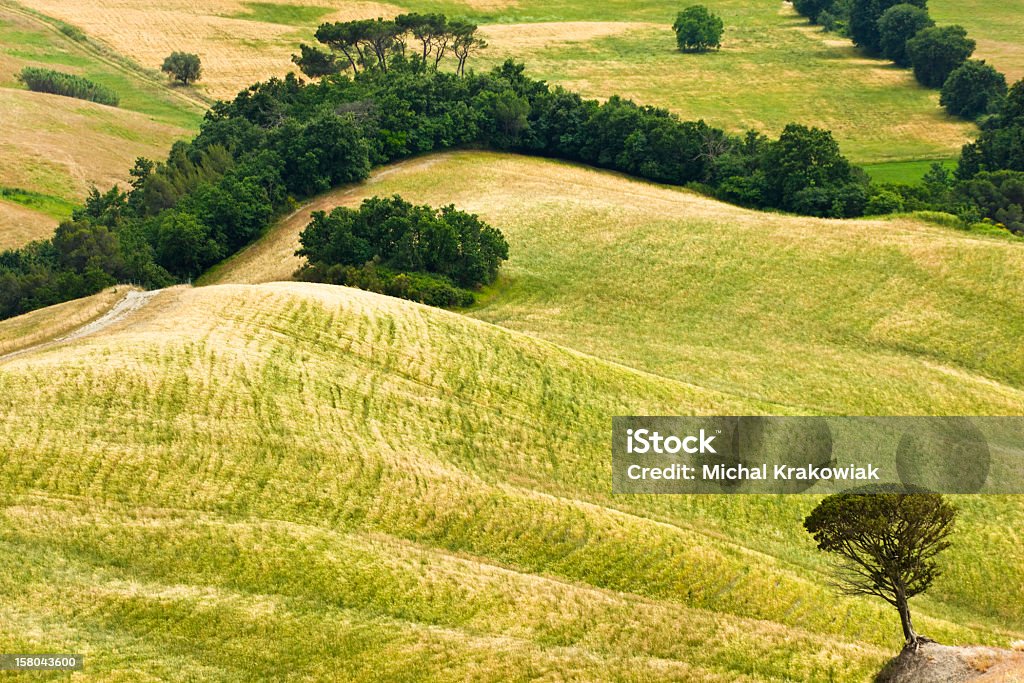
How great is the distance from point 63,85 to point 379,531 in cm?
14871

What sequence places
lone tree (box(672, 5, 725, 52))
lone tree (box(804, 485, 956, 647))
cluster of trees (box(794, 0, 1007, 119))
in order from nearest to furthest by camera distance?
lone tree (box(804, 485, 956, 647)), cluster of trees (box(794, 0, 1007, 119)), lone tree (box(672, 5, 725, 52))

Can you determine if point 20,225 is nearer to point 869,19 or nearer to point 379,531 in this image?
point 379,531

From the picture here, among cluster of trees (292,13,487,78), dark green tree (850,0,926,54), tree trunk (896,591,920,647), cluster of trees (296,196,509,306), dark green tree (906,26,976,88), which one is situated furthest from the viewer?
dark green tree (850,0,926,54)

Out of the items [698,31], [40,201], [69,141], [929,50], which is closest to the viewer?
[40,201]

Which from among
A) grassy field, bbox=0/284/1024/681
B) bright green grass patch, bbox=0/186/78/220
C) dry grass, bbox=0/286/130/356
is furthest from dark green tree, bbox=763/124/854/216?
bright green grass patch, bbox=0/186/78/220

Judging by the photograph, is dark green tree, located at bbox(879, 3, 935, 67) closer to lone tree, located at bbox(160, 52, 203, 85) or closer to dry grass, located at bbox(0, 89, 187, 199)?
lone tree, located at bbox(160, 52, 203, 85)

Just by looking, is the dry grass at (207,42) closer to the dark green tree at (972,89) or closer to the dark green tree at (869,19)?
the dark green tree at (869,19)

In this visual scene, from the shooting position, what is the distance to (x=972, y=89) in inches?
6142

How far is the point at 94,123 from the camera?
156 meters

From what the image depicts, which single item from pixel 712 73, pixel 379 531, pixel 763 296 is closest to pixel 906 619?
pixel 379 531

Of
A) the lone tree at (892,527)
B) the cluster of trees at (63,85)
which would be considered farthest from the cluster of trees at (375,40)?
the lone tree at (892,527)

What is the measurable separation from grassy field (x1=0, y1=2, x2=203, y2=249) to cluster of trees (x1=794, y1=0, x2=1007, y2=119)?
383 ft

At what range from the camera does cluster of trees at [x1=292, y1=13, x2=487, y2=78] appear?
151000mm

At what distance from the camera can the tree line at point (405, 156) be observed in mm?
98688
